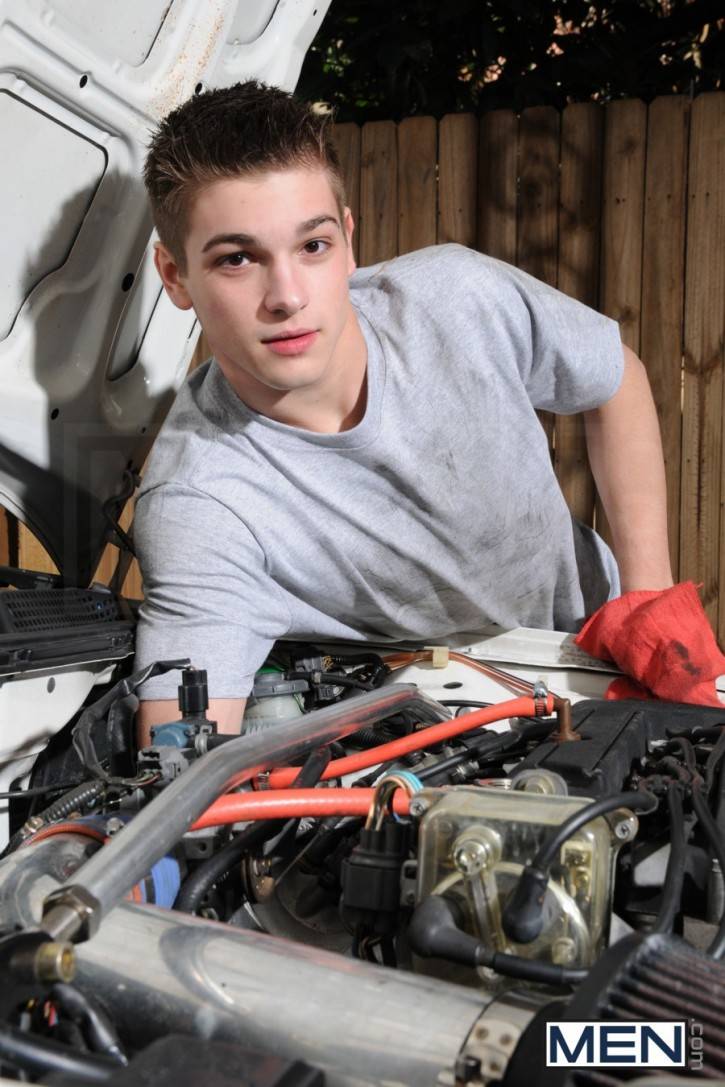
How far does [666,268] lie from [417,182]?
0.89 metres

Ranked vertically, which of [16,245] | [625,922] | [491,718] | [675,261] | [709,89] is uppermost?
[709,89]

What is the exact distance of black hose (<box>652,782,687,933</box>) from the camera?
711 millimetres

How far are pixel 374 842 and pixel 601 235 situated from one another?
9.72ft

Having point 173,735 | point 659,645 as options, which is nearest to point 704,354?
point 659,645

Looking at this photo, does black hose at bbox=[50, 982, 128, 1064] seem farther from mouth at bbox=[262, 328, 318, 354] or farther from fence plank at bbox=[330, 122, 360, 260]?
fence plank at bbox=[330, 122, 360, 260]

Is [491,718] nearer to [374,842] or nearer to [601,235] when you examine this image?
[374,842]

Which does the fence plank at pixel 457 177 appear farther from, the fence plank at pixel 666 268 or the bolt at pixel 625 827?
the bolt at pixel 625 827

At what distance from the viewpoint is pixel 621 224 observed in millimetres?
3354

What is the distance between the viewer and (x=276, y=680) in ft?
5.03

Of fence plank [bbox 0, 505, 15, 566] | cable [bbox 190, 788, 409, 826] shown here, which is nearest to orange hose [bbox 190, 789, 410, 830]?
cable [bbox 190, 788, 409, 826]

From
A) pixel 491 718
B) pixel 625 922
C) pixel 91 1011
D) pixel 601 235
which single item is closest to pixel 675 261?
pixel 601 235

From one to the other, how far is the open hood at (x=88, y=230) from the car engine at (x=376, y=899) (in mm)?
658

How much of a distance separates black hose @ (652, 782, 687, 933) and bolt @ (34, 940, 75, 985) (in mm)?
361

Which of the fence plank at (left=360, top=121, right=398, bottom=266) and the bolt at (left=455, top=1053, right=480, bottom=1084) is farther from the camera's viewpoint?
the fence plank at (left=360, top=121, right=398, bottom=266)
